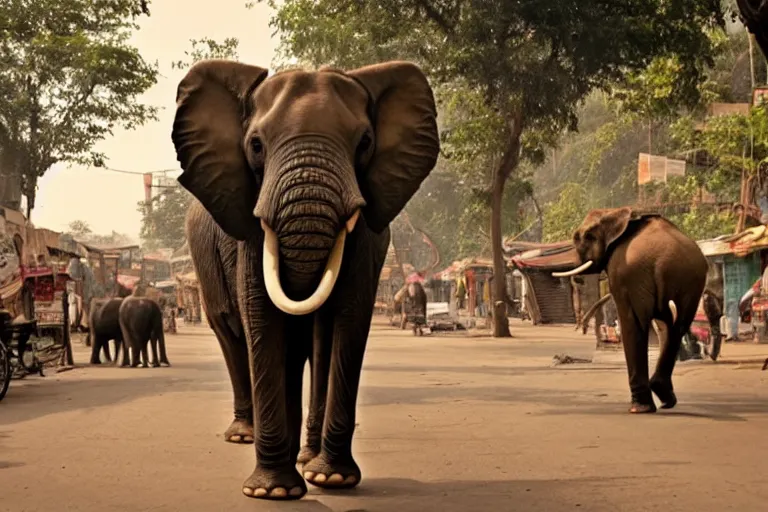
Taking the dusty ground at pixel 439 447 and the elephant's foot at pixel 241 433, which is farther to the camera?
the elephant's foot at pixel 241 433

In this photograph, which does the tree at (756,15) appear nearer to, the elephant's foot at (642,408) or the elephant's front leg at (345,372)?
the elephant's front leg at (345,372)

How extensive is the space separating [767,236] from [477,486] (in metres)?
16.6

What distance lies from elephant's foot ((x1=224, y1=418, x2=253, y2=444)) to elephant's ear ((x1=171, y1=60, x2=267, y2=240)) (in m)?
2.55

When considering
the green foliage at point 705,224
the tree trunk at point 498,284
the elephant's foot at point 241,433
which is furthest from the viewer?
the green foliage at point 705,224

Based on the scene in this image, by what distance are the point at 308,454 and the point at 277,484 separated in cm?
107

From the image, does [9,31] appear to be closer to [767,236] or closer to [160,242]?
[767,236]

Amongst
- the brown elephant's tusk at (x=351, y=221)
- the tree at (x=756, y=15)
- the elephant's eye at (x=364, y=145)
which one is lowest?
the brown elephant's tusk at (x=351, y=221)

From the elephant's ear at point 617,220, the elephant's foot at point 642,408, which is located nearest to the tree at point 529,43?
the elephant's ear at point 617,220

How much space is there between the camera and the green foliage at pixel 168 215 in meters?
88.4

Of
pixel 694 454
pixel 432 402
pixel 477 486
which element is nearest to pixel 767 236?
pixel 432 402

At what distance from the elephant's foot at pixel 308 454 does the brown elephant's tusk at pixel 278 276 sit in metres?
1.37

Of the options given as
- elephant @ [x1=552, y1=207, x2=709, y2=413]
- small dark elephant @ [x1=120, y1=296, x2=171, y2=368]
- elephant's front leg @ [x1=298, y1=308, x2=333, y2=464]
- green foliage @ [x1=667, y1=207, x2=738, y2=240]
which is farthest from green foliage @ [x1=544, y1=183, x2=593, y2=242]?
elephant's front leg @ [x1=298, y1=308, x2=333, y2=464]

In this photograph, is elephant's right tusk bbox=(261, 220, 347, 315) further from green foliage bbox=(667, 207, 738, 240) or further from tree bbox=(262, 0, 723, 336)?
green foliage bbox=(667, 207, 738, 240)

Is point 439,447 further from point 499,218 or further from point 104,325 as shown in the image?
point 499,218
